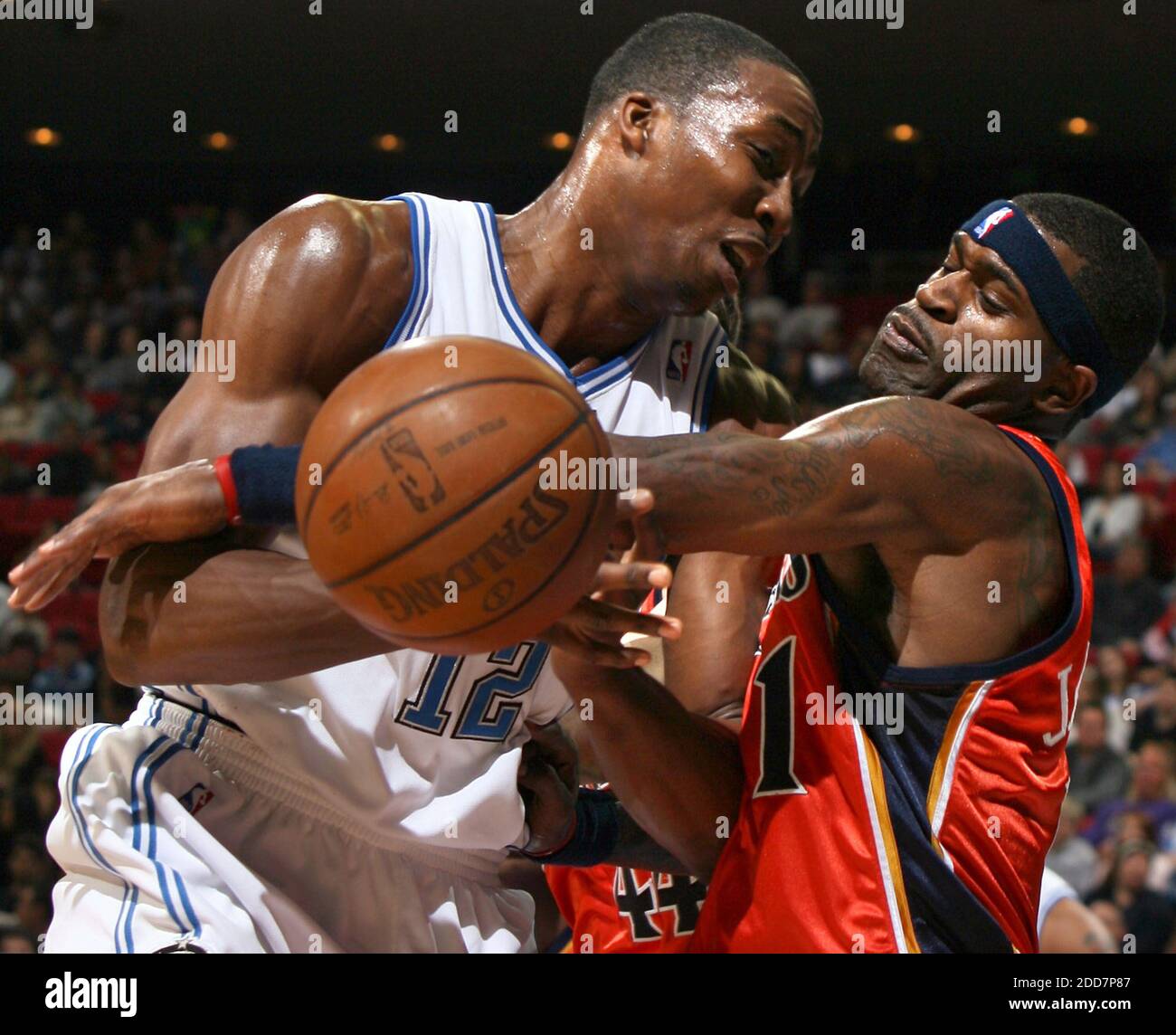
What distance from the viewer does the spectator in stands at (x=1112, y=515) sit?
313 inches

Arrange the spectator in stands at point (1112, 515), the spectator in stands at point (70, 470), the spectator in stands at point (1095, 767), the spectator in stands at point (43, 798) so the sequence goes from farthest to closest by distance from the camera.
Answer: the spectator in stands at point (70, 470)
the spectator in stands at point (1112, 515)
the spectator in stands at point (43, 798)
the spectator in stands at point (1095, 767)

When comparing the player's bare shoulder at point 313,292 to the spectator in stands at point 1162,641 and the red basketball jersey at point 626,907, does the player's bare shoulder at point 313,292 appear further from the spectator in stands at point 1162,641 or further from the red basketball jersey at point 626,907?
the spectator in stands at point 1162,641

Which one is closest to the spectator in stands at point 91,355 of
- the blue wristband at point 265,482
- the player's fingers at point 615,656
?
the blue wristband at point 265,482

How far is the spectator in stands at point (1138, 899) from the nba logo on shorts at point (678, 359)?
3.97 meters

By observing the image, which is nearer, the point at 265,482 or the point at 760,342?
the point at 265,482

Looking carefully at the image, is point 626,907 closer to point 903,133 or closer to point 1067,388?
point 1067,388

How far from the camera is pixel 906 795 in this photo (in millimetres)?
2588

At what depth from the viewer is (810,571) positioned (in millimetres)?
Answer: 2738

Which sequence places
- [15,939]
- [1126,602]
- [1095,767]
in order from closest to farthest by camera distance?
[15,939] < [1095,767] < [1126,602]

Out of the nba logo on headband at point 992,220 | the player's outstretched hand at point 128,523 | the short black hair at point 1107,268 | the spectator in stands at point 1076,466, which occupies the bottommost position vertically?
the spectator in stands at point 1076,466

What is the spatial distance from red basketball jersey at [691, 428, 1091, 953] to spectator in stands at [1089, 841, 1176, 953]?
11.8 feet

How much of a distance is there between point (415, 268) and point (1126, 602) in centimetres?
593

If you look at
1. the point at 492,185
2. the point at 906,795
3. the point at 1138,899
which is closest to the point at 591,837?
the point at 906,795

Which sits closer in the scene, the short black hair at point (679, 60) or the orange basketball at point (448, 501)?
the orange basketball at point (448, 501)
